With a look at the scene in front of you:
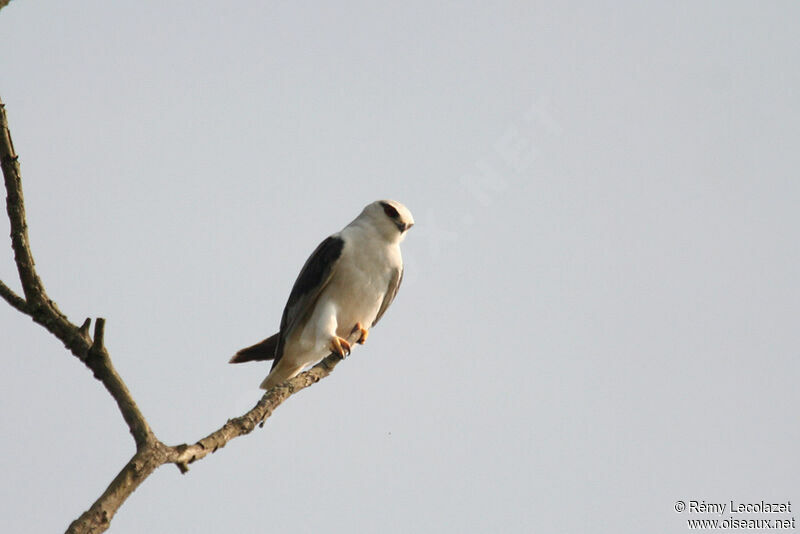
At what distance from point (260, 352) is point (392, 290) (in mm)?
1348

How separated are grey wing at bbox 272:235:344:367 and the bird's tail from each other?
183 millimetres

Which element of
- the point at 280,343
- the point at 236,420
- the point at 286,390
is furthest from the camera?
the point at 280,343

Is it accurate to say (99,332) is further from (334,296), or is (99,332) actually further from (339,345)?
(334,296)

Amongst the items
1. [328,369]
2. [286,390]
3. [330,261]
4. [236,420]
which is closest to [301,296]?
[330,261]

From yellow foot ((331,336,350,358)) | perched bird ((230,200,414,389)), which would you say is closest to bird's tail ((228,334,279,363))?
perched bird ((230,200,414,389))

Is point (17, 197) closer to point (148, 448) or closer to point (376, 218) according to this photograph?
point (148, 448)

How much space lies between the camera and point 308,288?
23.7 ft

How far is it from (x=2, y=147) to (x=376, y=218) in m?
5.19

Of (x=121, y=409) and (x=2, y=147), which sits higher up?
(x=2, y=147)

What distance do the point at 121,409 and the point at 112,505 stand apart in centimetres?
41

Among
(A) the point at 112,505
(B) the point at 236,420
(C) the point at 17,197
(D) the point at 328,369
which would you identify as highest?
(C) the point at 17,197

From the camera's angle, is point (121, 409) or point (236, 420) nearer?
point (121, 409)

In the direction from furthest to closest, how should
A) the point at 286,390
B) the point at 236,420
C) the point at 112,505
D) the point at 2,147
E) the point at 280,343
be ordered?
the point at 280,343
the point at 286,390
the point at 236,420
the point at 2,147
the point at 112,505

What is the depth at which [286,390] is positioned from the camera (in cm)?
389
